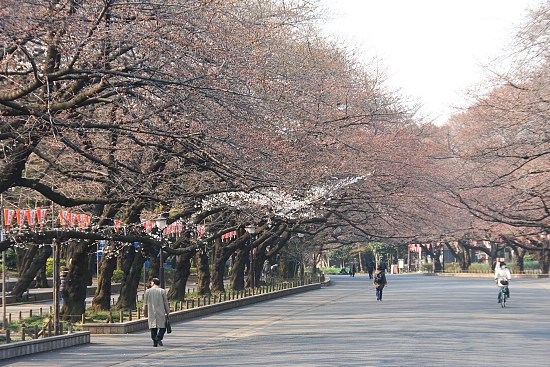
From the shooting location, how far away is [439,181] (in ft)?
178

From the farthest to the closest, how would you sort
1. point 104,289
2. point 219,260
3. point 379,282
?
1. point 219,260
2. point 379,282
3. point 104,289

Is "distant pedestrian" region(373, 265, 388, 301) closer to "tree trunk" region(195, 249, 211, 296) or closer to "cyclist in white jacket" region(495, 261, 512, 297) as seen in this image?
"cyclist in white jacket" region(495, 261, 512, 297)

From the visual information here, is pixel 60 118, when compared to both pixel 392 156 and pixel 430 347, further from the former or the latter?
pixel 392 156

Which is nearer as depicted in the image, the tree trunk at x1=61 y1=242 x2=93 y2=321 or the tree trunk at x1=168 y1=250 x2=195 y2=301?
the tree trunk at x1=61 y1=242 x2=93 y2=321

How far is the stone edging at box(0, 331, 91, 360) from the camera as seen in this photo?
18594 millimetres

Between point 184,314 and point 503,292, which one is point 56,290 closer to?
point 184,314

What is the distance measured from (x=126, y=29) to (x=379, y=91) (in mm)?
31810

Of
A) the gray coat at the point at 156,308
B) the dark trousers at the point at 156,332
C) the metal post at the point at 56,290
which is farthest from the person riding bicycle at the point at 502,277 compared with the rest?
the metal post at the point at 56,290

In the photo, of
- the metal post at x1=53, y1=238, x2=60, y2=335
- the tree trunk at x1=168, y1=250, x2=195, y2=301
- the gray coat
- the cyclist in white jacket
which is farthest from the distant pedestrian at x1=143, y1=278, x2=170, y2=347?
the cyclist in white jacket

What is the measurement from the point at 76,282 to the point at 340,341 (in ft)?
32.9

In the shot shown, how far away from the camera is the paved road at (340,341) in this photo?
17156 mm

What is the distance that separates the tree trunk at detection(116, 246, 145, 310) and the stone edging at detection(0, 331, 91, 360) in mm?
9801

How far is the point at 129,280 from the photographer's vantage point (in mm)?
33000

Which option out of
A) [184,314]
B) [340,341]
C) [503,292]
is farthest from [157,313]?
[503,292]
